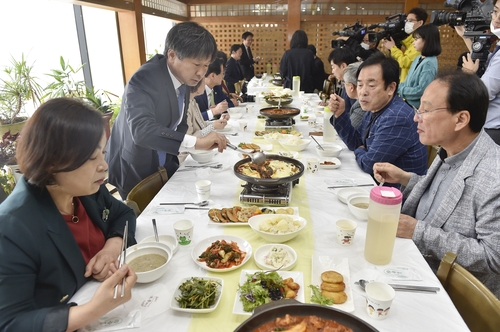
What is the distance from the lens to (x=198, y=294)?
108 cm

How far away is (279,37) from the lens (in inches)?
379

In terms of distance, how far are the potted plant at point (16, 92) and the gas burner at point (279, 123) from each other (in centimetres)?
257

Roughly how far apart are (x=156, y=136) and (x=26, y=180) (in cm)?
94

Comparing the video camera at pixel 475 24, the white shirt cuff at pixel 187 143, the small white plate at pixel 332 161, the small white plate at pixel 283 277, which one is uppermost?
Result: the video camera at pixel 475 24

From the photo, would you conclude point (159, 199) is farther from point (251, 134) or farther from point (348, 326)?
point (251, 134)

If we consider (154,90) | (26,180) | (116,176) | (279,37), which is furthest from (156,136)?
(279,37)

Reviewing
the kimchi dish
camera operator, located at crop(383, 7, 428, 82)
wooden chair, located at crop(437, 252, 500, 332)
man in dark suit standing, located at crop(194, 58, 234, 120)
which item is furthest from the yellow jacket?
the kimchi dish

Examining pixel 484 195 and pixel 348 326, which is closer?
pixel 348 326

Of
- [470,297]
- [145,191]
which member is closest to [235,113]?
[145,191]

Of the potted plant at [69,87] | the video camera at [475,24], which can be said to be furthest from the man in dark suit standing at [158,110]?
the video camera at [475,24]

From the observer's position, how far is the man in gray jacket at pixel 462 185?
4.38ft

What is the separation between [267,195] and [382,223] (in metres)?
0.64

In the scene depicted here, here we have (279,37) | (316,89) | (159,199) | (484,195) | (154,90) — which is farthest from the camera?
(279,37)

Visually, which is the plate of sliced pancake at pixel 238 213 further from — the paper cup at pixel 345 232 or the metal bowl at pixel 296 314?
the metal bowl at pixel 296 314
